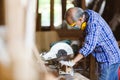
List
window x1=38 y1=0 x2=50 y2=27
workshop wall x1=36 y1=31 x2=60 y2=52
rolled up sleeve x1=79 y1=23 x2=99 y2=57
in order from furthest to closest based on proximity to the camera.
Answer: window x1=38 y1=0 x2=50 y2=27 < workshop wall x1=36 y1=31 x2=60 y2=52 < rolled up sleeve x1=79 y1=23 x2=99 y2=57

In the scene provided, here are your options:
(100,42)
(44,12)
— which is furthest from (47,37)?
(100,42)

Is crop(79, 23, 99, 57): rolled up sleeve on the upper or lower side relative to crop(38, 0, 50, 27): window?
lower

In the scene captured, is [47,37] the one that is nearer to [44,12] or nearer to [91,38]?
[44,12]

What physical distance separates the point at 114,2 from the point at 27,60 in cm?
454

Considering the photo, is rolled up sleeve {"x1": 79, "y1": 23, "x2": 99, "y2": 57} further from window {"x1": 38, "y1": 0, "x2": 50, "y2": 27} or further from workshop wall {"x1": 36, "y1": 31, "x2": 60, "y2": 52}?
window {"x1": 38, "y1": 0, "x2": 50, "y2": 27}

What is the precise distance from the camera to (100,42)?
225 centimetres

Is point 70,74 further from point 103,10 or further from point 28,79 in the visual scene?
point 103,10

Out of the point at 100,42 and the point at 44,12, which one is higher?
the point at 44,12

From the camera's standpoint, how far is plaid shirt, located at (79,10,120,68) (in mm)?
2154

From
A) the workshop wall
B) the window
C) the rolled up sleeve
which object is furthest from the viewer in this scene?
the window

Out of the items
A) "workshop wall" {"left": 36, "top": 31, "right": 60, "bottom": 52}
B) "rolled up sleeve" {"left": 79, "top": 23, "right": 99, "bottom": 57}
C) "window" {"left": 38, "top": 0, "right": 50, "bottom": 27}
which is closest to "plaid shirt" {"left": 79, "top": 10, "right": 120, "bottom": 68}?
"rolled up sleeve" {"left": 79, "top": 23, "right": 99, "bottom": 57}

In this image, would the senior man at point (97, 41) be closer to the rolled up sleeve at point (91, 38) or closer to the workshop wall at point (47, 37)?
the rolled up sleeve at point (91, 38)

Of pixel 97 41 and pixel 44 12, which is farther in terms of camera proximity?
pixel 44 12

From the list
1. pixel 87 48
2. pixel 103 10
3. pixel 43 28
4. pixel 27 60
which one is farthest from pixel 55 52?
pixel 27 60
